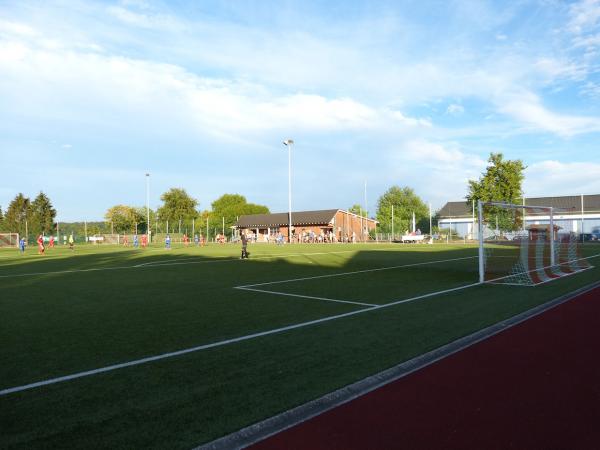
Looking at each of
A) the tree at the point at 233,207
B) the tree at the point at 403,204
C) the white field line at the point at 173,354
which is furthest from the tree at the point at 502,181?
the tree at the point at 233,207

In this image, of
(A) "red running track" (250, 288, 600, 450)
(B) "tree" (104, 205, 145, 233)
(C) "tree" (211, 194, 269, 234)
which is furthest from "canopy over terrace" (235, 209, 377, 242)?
(A) "red running track" (250, 288, 600, 450)

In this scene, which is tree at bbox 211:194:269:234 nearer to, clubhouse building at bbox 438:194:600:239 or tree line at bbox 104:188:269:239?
tree line at bbox 104:188:269:239

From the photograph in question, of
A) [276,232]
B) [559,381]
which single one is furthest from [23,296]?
[276,232]

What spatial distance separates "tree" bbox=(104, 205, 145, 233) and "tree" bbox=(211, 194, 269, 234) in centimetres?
1723

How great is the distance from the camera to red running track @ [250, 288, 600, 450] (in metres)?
3.58

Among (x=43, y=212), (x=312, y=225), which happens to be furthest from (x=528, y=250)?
(x=43, y=212)

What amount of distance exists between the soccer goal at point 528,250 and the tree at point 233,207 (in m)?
65.7

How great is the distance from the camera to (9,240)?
57.0 m

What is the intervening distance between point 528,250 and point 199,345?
21.3m

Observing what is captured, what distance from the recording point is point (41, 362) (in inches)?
224

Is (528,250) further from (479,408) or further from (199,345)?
(479,408)

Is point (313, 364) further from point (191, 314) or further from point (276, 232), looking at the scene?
point (276, 232)

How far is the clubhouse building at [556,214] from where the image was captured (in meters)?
62.1

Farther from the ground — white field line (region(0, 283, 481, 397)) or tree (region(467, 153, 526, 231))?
tree (region(467, 153, 526, 231))
